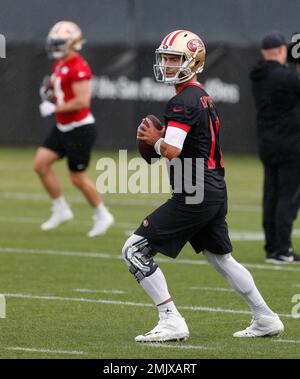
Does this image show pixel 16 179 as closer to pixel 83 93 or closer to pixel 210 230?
pixel 83 93

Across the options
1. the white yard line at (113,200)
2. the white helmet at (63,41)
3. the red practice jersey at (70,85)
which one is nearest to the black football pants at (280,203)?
the red practice jersey at (70,85)

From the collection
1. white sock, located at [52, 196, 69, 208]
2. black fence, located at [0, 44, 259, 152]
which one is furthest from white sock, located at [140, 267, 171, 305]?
black fence, located at [0, 44, 259, 152]

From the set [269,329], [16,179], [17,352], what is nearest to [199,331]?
[269,329]

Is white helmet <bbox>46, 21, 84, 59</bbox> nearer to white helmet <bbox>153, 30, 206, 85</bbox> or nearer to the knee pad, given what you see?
white helmet <bbox>153, 30, 206, 85</bbox>

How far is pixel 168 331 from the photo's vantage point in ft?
21.8

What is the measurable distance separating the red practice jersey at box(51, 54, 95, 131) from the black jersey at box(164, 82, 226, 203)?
576cm

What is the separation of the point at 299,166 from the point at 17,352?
4620 mm

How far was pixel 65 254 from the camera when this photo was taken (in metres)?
10.8

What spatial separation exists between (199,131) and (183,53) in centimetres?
50

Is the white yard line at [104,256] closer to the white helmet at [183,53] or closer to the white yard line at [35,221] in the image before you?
the white yard line at [35,221]

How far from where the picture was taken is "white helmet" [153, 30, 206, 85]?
6814 millimetres

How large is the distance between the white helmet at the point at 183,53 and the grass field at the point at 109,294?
1.57 meters

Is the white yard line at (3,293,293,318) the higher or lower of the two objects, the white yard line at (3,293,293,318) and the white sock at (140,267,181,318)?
the lower

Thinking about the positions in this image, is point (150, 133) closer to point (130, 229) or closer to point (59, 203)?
point (59, 203)
